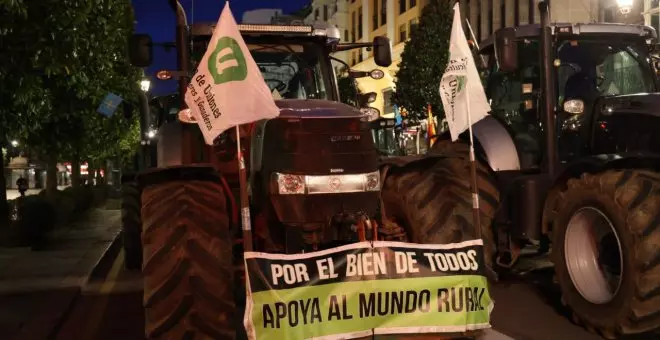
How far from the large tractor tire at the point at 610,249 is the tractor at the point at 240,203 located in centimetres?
123

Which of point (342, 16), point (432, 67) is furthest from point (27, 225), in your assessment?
point (342, 16)

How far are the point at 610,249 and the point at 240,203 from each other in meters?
3.49

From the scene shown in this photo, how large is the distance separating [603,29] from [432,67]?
21.0 metres

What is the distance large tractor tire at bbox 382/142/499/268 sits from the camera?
6059 mm

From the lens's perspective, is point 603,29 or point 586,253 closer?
point 586,253

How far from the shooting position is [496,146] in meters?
8.38

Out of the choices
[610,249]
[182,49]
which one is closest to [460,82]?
[610,249]

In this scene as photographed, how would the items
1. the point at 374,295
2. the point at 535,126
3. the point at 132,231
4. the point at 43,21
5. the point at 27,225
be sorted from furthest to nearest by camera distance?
the point at 27,225, the point at 132,231, the point at 43,21, the point at 535,126, the point at 374,295

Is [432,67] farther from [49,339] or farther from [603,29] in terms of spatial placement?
[49,339]

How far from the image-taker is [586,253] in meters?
6.78

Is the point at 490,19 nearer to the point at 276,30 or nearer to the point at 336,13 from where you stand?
the point at 336,13

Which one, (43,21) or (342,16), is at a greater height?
(342,16)

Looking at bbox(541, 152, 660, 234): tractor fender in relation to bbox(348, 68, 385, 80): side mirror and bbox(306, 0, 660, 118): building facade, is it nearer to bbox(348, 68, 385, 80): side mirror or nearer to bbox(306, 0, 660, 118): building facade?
bbox(348, 68, 385, 80): side mirror

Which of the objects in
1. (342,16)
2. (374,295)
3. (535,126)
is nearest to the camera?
(374,295)
